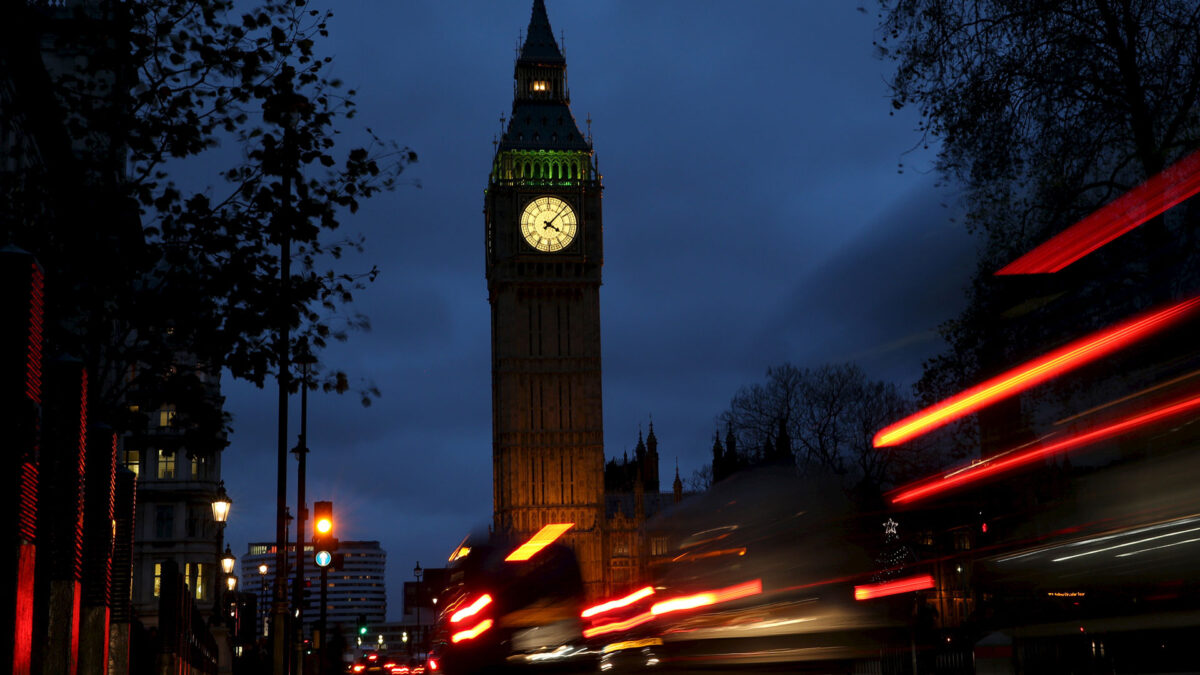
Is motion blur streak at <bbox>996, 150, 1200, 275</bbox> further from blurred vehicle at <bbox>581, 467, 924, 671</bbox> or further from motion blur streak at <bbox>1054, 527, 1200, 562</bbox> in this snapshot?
blurred vehicle at <bbox>581, 467, 924, 671</bbox>

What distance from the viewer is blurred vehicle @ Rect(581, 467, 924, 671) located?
10.9m

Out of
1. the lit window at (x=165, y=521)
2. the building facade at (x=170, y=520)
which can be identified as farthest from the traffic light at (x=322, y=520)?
the lit window at (x=165, y=521)

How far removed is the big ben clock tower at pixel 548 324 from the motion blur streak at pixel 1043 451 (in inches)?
3488

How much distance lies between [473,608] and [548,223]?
3202 inches

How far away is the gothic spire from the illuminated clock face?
A: 14.1m

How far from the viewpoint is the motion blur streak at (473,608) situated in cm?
1711

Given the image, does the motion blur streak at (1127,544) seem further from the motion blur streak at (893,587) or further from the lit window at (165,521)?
the lit window at (165,521)

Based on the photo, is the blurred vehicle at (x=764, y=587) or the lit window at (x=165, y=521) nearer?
the blurred vehicle at (x=764, y=587)

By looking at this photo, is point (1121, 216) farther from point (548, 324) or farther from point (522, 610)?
point (548, 324)

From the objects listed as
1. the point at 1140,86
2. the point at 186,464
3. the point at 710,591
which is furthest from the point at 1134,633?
the point at 186,464

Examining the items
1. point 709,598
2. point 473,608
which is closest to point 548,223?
point 473,608

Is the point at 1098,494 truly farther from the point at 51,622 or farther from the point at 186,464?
the point at 186,464

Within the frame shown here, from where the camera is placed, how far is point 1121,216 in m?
6.73

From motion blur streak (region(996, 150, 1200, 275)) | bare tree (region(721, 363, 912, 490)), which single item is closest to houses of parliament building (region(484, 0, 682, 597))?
bare tree (region(721, 363, 912, 490))
